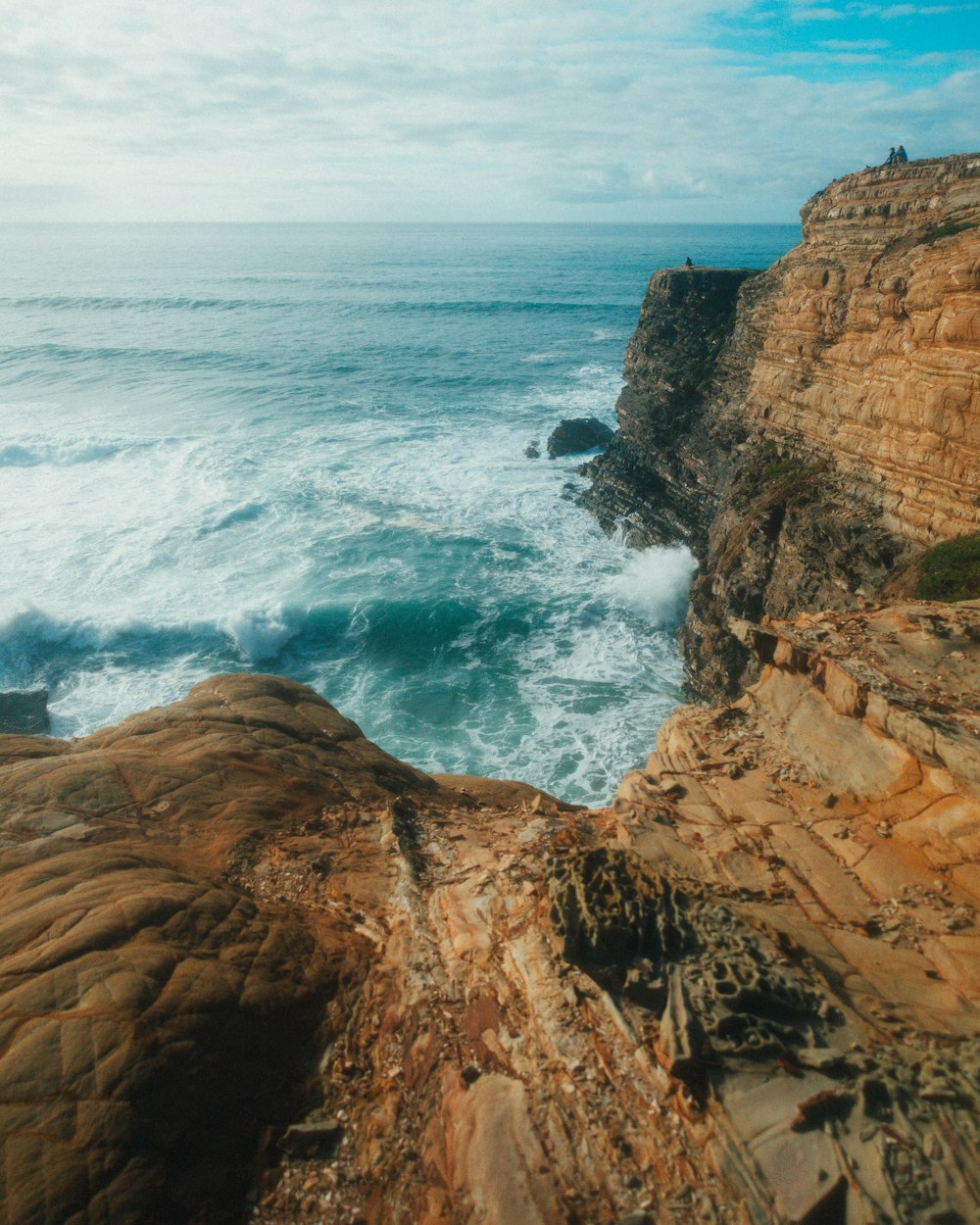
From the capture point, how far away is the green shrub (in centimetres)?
1312

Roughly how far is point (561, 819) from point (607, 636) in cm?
1528

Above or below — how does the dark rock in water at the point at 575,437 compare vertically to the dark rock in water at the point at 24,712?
above

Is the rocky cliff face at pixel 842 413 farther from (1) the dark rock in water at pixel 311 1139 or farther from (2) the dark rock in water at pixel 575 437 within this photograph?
(1) the dark rock in water at pixel 311 1139

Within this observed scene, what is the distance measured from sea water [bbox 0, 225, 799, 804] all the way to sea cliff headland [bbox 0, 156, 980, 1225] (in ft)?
28.6

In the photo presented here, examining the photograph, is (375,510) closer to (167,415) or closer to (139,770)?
(167,415)

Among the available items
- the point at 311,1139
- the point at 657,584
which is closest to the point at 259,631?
the point at 657,584

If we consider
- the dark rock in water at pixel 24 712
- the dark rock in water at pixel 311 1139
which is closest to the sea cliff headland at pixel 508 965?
the dark rock in water at pixel 311 1139

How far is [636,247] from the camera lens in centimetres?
14325

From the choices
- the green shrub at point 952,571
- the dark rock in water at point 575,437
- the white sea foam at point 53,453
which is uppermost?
Result: the green shrub at point 952,571

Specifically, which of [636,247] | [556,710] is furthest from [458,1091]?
[636,247]

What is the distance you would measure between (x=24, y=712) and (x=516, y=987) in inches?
716

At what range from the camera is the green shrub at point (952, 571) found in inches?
516

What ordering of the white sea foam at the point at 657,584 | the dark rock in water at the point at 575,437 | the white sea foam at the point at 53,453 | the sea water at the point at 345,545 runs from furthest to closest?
1. the dark rock in water at the point at 575,437
2. the white sea foam at the point at 53,453
3. the white sea foam at the point at 657,584
4. the sea water at the point at 345,545

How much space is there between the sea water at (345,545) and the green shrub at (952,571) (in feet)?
25.0
